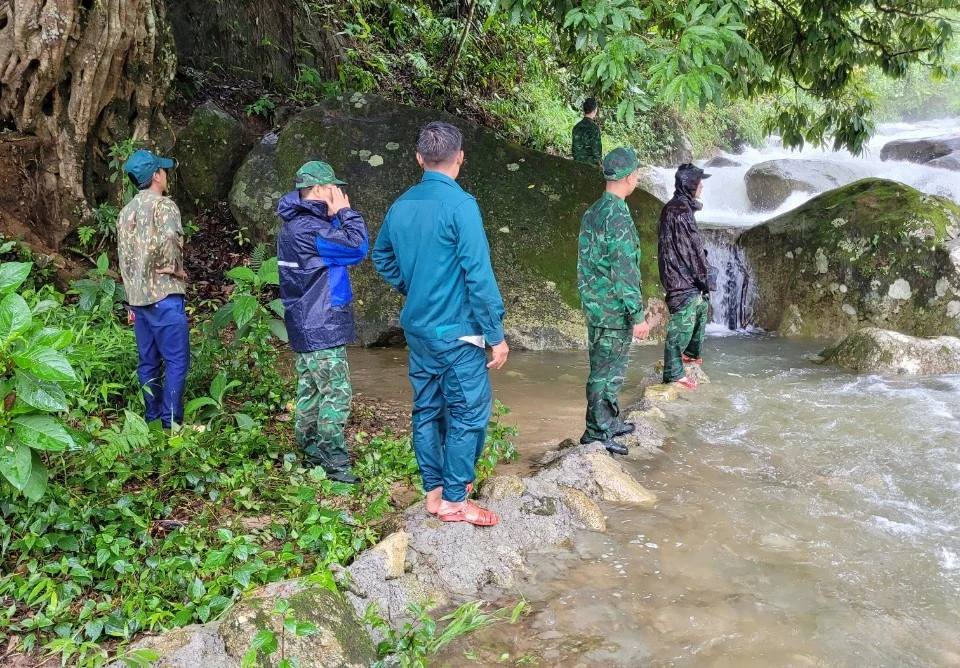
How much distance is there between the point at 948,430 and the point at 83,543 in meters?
5.53

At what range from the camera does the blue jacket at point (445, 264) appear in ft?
10.3

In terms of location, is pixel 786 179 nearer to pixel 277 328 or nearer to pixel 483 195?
pixel 483 195

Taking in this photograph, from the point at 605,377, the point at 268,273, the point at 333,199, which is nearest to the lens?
the point at 333,199

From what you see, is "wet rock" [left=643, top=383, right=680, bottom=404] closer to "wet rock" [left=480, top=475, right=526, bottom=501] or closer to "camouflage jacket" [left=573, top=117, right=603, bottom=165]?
"wet rock" [left=480, top=475, right=526, bottom=501]

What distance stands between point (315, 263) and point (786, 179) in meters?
14.1

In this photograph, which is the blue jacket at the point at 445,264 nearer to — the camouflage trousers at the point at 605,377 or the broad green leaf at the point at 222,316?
the camouflage trousers at the point at 605,377

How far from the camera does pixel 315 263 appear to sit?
375 centimetres

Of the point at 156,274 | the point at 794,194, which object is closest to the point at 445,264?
the point at 156,274

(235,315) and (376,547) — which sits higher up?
(235,315)

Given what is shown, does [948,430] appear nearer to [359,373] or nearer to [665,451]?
[665,451]

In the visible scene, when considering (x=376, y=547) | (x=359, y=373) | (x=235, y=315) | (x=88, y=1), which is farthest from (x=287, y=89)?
(x=376, y=547)

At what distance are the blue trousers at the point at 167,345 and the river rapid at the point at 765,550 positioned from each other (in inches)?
72.5

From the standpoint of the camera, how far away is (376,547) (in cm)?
299

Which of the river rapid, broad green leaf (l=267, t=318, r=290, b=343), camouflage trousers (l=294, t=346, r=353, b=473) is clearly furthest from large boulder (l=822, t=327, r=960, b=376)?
broad green leaf (l=267, t=318, r=290, b=343)
